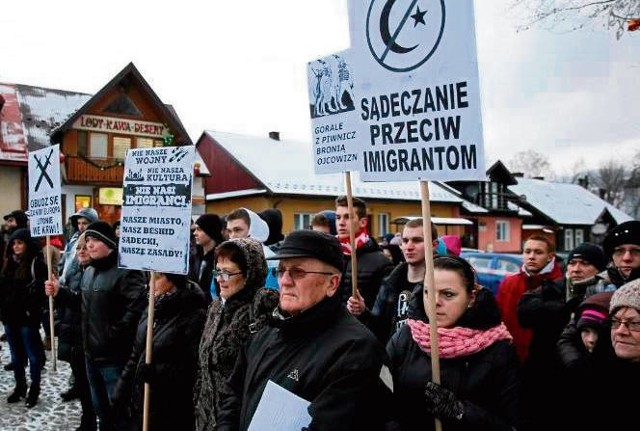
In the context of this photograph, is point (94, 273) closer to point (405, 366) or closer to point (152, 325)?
point (152, 325)

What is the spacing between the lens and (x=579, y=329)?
10.1 ft

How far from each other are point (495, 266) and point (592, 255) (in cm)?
1100

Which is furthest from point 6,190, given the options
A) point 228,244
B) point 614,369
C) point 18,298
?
point 614,369

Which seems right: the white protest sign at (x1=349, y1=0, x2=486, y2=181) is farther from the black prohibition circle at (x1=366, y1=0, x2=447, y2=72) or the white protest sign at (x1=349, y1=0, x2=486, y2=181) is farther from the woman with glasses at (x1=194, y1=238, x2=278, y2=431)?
the woman with glasses at (x1=194, y1=238, x2=278, y2=431)

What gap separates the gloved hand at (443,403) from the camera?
2328 millimetres

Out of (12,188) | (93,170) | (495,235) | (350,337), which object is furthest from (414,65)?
(495,235)

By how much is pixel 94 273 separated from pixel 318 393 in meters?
3.24

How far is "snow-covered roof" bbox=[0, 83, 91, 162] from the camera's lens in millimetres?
24203

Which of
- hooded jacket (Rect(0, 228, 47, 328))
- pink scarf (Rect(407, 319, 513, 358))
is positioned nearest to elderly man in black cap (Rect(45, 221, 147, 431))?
hooded jacket (Rect(0, 228, 47, 328))

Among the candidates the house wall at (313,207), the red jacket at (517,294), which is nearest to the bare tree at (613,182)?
the house wall at (313,207)

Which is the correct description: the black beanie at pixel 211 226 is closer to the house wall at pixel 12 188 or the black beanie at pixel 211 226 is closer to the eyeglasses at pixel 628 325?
the eyeglasses at pixel 628 325

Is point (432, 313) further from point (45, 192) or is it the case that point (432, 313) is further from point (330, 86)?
point (45, 192)

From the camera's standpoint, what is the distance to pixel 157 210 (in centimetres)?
402

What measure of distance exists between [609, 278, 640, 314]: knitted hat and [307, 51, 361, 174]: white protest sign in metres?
2.14
